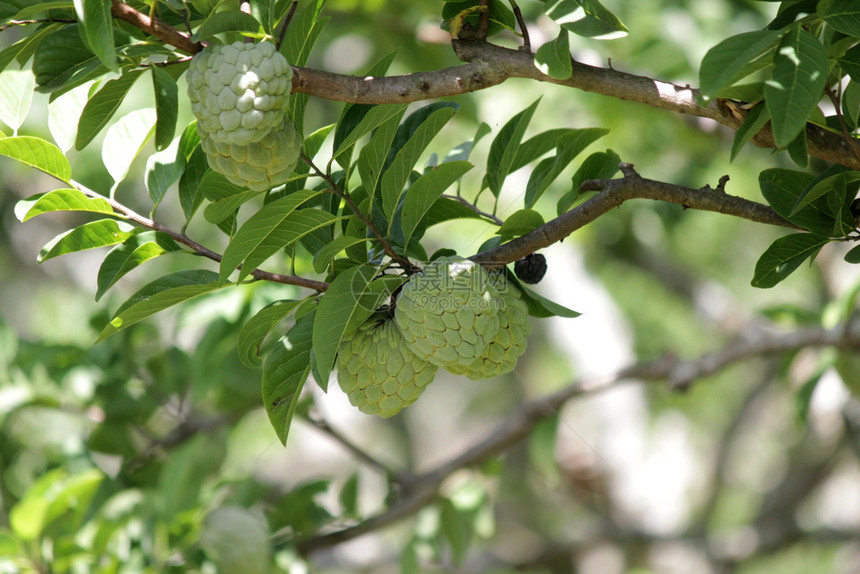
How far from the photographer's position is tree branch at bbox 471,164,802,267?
101 centimetres

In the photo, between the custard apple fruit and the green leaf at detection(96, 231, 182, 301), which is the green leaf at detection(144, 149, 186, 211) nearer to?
the green leaf at detection(96, 231, 182, 301)

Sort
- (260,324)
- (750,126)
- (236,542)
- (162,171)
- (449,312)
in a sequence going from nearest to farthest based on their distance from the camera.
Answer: (750,126) < (449,312) < (260,324) < (162,171) < (236,542)

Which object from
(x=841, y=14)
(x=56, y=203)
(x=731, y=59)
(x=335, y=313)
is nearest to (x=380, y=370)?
(x=335, y=313)

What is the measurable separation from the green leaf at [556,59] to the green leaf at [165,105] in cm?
47

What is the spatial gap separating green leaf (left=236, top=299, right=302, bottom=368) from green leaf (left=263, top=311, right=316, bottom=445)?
36mm

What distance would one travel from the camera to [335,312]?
96 centimetres

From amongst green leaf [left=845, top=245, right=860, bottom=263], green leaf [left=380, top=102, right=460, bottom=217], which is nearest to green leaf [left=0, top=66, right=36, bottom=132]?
green leaf [left=380, top=102, right=460, bottom=217]

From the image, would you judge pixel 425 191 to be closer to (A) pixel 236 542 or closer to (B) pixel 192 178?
(B) pixel 192 178

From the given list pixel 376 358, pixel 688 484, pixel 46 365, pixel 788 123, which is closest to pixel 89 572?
pixel 46 365

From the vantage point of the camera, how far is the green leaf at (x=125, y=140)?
1194mm

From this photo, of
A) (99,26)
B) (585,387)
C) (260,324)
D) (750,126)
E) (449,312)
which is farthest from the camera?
(585,387)

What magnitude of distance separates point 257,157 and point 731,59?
21.3 inches

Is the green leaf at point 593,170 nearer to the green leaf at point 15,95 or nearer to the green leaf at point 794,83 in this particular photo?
the green leaf at point 794,83

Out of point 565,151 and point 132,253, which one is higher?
point 565,151
